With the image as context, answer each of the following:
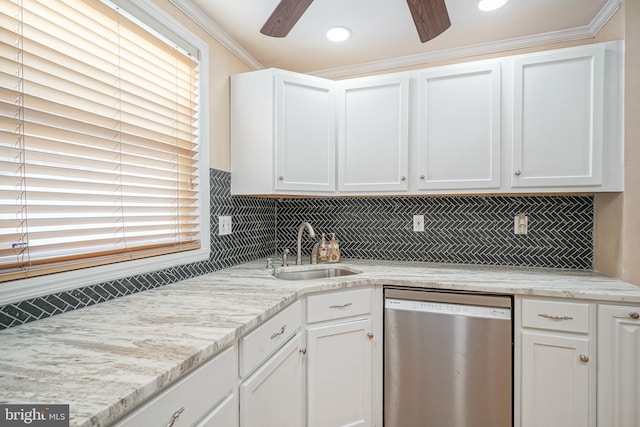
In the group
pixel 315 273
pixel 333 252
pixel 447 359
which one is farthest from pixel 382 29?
pixel 447 359

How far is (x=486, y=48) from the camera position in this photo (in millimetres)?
2131

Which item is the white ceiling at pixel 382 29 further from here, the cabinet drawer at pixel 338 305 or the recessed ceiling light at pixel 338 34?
the cabinet drawer at pixel 338 305

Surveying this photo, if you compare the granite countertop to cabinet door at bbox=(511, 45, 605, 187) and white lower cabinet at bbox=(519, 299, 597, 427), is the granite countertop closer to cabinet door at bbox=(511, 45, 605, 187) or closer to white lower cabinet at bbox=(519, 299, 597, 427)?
white lower cabinet at bbox=(519, 299, 597, 427)

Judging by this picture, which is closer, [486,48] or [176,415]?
[176,415]

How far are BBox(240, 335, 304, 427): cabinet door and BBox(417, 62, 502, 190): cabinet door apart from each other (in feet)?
4.29

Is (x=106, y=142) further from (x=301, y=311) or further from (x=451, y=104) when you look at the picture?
(x=451, y=104)

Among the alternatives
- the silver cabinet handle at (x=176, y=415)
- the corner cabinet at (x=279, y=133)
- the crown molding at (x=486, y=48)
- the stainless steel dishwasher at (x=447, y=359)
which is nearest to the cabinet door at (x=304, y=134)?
the corner cabinet at (x=279, y=133)

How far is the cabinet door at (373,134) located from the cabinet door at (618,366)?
1215mm

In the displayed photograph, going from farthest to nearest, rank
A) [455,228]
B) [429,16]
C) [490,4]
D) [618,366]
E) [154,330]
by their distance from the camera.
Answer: [455,228], [490,4], [618,366], [429,16], [154,330]

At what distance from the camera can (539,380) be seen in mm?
1554

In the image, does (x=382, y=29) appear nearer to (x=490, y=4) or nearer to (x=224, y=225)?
(x=490, y=4)

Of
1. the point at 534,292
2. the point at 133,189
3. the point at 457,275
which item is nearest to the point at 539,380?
the point at 534,292

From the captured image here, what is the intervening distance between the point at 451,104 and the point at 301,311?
5.08 feet

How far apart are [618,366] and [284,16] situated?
7.13 feet
